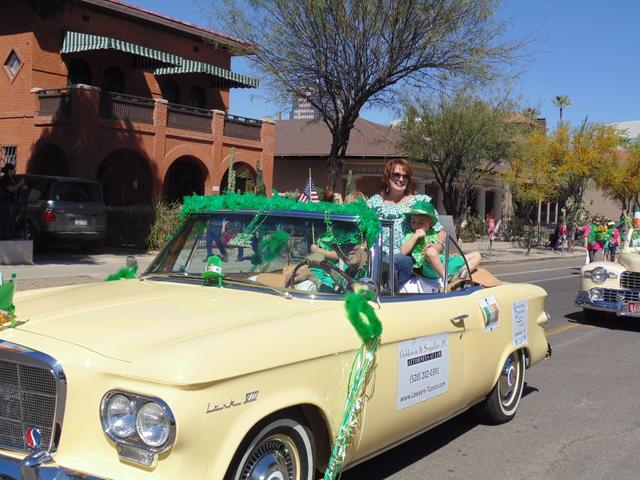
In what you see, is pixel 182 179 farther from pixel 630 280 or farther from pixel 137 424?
pixel 137 424

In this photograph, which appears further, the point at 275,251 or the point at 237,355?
the point at 275,251

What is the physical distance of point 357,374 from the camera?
3482 millimetres

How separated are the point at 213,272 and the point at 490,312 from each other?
208 cm

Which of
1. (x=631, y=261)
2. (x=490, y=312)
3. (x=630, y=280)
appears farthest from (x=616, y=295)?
(x=490, y=312)

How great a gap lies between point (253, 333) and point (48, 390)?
89 centimetres

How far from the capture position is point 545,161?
31.0 m

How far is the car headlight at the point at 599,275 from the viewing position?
32.3 ft

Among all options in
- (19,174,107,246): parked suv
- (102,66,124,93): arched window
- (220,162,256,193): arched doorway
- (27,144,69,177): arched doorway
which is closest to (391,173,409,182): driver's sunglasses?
(19,174,107,246): parked suv

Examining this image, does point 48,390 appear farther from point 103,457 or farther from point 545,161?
point 545,161

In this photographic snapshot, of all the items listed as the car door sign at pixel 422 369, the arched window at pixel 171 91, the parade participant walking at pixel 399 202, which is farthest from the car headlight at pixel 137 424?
the arched window at pixel 171 91

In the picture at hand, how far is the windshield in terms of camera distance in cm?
399

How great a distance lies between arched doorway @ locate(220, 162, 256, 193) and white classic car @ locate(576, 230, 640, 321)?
17726 millimetres

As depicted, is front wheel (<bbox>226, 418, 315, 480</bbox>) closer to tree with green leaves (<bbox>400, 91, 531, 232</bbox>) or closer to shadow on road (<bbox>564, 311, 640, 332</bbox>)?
shadow on road (<bbox>564, 311, 640, 332</bbox>)

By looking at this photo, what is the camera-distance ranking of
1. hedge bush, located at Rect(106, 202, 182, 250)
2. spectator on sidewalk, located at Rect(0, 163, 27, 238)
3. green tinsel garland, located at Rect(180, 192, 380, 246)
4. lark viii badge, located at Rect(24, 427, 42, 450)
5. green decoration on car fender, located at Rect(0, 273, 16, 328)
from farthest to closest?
hedge bush, located at Rect(106, 202, 182, 250) < spectator on sidewalk, located at Rect(0, 163, 27, 238) < green tinsel garland, located at Rect(180, 192, 380, 246) < green decoration on car fender, located at Rect(0, 273, 16, 328) < lark viii badge, located at Rect(24, 427, 42, 450)
